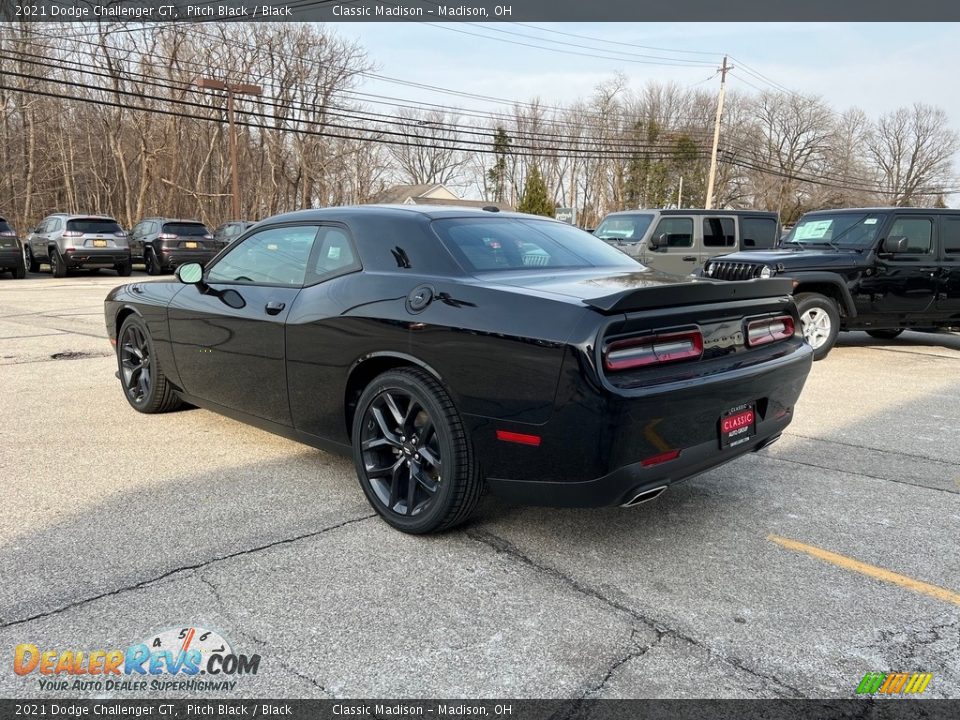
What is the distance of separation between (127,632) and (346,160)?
158 feet

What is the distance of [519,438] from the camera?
2766 mm

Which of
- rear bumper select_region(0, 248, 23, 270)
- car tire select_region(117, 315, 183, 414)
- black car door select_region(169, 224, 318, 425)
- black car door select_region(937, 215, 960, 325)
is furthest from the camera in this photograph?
rear bumper select_region(0, 248, 23, 270)

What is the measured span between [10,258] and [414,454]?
2024cm

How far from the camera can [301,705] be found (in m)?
2.08

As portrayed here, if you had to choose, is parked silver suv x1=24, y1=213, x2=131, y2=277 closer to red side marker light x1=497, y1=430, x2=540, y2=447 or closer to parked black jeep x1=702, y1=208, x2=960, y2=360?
parked black jeep x1=702, y1=208, x2=960, y2=360

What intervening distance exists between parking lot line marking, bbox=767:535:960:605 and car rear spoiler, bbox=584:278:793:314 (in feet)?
3.83

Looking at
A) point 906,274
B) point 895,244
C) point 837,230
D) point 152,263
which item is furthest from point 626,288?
point 152,263

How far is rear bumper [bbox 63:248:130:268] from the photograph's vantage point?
1984cm

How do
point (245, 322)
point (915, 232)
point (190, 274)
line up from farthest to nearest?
point (915, 232) → point (190, 274) → point (245, 322)

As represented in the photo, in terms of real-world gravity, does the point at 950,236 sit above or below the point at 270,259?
above

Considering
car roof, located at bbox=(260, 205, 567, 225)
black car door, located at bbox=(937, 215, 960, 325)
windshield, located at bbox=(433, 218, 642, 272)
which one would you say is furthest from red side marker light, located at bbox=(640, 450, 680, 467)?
black car door, located at bbox=(937, 215, 960, 325)

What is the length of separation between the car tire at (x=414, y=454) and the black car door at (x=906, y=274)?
7387 mm

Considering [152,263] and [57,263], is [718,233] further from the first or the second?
[57,263]

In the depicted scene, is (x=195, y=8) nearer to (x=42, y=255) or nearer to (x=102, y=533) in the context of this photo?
(x=42, y=255)
